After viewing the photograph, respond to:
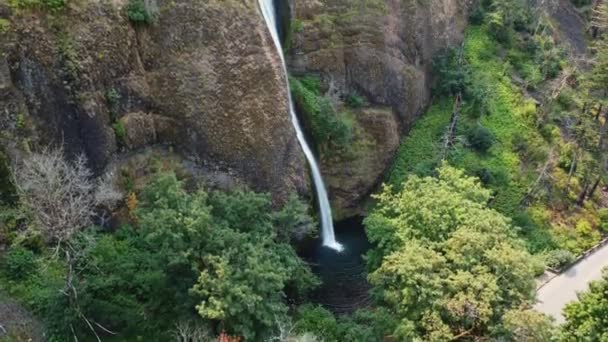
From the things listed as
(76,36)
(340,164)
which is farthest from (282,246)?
(76,36)

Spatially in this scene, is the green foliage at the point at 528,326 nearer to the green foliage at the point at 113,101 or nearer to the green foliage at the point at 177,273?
the green foliage at the point at 177,273

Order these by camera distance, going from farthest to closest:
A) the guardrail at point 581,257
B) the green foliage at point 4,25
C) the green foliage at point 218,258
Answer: the guardrail at point 581,257 → the green foliage at point 4,25 → the green foliage at point 218,258

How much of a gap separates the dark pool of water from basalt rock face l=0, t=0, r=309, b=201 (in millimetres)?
4099

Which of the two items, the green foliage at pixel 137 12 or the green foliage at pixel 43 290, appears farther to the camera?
the green foliage at pixel 137 12

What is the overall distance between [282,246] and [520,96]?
Result: 82.1ft

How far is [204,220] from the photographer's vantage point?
21.2 m

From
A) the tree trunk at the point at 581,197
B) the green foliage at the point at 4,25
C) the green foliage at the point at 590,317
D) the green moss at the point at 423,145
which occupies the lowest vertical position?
the tree trunk at the point at 581,197

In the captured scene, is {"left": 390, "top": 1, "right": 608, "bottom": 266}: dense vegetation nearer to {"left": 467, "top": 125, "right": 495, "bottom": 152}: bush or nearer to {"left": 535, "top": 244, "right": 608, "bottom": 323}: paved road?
{"left": 467, "top": 125, "right": 495, "bottom": 152}: bush

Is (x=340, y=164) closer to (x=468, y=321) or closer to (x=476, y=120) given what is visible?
(x=476, y=120)

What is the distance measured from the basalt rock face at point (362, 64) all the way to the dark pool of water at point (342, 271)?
2.16 m

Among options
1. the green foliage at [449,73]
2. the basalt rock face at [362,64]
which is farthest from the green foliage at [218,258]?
the green foliage at [449,73]

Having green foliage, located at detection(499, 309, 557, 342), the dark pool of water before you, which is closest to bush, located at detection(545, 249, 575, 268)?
the dark pool of water

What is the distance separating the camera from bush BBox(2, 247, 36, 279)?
23.8 m

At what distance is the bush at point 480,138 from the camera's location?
37531mm
